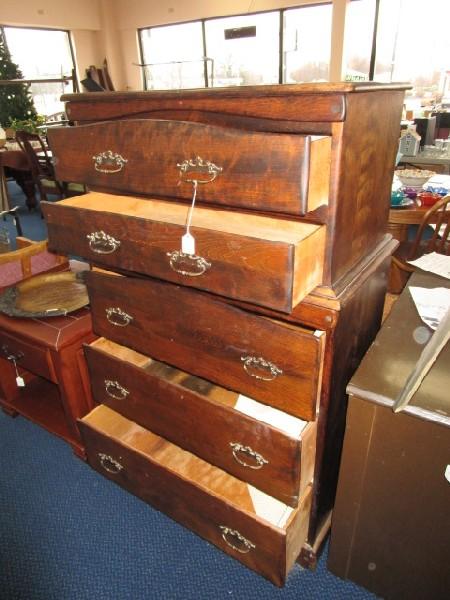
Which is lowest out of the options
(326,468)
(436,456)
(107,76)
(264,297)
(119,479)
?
(119,479)

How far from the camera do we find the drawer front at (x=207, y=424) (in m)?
0.90

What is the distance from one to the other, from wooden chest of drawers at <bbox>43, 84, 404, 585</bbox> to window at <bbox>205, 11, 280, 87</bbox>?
6536 millimetres

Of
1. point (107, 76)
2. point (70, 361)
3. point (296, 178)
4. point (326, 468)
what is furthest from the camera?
point (107, 76)

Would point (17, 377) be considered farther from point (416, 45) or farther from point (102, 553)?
point (416, 45)

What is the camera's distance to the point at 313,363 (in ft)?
2.60

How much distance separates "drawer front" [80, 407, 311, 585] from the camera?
0.96 m

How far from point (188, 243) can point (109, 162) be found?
0.89 feet

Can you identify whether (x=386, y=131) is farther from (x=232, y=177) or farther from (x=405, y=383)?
(x=405, y=383)

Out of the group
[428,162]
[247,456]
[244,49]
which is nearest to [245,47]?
[244,49]

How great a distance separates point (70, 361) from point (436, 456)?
3.44ft

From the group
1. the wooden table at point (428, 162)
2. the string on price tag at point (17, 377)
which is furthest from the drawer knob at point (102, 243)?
the wooden table at point (428, 162)

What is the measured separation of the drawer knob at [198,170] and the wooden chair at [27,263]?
1.20 m

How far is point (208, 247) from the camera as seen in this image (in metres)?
0.75

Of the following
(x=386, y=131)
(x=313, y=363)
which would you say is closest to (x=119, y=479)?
(x=313, y=363)
